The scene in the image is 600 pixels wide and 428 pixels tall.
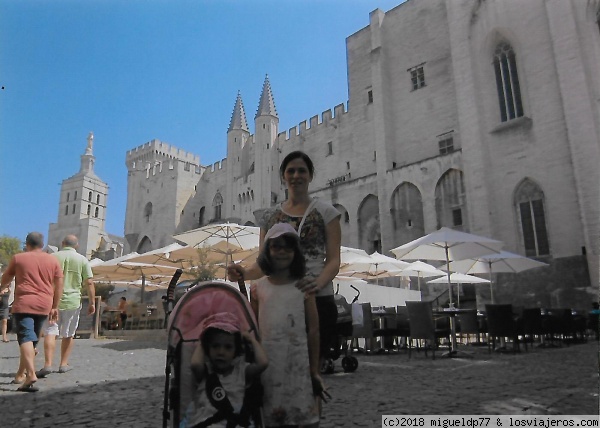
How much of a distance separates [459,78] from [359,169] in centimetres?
1033

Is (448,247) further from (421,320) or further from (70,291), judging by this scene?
(70,291)

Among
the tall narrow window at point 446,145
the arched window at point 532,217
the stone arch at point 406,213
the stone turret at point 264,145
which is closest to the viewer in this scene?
the arched window at point 532,217

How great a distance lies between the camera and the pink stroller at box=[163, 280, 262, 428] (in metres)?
2.12

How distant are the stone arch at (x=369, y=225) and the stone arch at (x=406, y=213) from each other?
1.76 meters

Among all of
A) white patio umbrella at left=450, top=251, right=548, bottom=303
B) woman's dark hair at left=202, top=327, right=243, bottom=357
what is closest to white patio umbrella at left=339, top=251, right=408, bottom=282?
white patio umbrella at left=450, top=251, right=548, bottom=303

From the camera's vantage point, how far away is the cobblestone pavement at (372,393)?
355 centimetres

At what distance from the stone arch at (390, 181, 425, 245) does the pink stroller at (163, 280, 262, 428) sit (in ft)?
75.8

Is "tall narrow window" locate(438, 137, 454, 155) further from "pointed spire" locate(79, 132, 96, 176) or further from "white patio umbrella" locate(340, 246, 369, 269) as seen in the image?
"pointed spire" locate(79, 132, 96, 176)

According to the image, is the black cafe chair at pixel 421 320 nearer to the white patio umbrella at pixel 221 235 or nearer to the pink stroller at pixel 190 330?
the white patio umbrella at pixel 221 235

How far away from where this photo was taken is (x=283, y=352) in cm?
213

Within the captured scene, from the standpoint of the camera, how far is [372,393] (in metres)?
4.53

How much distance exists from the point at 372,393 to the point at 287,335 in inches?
111

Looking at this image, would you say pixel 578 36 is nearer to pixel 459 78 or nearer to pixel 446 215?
pixel 459 78

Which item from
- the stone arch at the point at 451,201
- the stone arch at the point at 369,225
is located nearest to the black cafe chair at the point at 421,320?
the stone arch at the point at 451,201
